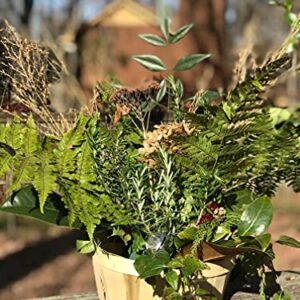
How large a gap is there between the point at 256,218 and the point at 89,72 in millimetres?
5127

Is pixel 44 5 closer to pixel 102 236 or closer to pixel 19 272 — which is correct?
pixel 19 272

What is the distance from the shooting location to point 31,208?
973 mm

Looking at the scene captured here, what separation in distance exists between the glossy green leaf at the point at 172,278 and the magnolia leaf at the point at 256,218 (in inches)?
4.8

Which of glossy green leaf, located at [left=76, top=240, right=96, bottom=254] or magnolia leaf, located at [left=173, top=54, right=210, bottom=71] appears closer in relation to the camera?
glossy green leaf, located at [left=76, top=240, right=96, bottom=254]

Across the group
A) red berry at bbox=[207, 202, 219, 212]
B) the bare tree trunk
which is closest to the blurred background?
the bare tree trunk

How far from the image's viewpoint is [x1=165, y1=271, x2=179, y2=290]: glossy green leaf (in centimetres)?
88

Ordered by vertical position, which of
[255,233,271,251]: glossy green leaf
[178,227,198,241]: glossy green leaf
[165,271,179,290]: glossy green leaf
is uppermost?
[178,227,198,241]: glossy green leaf

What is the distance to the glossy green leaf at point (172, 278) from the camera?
88 cm

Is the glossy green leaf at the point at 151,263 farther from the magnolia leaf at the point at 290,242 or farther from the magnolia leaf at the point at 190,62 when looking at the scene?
the magnolia leaf at the point at 190,62

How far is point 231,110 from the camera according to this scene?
0.87 m

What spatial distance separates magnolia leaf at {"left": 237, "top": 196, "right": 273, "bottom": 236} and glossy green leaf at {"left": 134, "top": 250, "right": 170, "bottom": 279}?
125 millimetres

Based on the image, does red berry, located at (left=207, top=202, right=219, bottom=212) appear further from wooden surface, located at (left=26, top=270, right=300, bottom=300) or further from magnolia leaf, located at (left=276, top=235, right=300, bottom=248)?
wooden surface, located at (left=26, top=270, right=300, bottom=300)

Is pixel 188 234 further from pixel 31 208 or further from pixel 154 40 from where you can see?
pixel 154 40

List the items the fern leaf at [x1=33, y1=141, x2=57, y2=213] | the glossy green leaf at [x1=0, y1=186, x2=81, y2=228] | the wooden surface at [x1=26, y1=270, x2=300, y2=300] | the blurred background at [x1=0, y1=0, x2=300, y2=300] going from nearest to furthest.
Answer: the fern leaf at [x1=33, y1=141, x2=57, y2=213] < the glossy green leaf at [x1=0, y1=186, x2=81, y2=228] < the wooden surface at [x1=26, y1=270, x2=300, y2=300] < the blurred background at [x1=0, y1=0, x2=300, y2=300]
